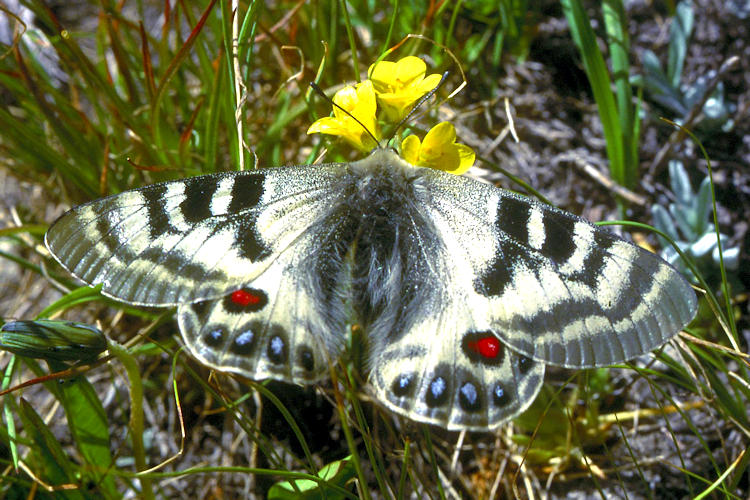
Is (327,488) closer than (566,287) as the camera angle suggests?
No

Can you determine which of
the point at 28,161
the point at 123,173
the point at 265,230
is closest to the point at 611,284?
the point at 265,230

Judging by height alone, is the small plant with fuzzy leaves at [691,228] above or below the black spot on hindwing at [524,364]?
below

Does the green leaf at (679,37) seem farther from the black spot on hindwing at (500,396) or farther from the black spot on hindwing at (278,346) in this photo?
the black spot on hindwing at (278,346)

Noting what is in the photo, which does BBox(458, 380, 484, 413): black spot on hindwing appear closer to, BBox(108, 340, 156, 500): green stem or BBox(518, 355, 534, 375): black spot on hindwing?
BBox(518, 355, 534, 375): black spot on hindwing

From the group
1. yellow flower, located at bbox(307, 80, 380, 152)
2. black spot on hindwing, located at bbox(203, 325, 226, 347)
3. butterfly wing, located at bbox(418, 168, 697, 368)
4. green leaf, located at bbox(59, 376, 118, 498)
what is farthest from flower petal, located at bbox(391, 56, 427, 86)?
green leaf, located at bbox(59, 376, 118, 498)

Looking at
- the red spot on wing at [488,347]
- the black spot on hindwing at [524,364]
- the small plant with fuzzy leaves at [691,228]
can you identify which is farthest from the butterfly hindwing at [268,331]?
the small plant with fuzzy leaves at [691,228]

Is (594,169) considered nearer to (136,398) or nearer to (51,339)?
(136,398)

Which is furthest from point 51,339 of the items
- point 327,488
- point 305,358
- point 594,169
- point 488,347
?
point 594,169

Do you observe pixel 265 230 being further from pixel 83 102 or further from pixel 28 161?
pixel 83 102
